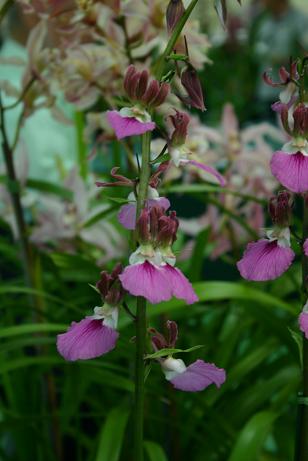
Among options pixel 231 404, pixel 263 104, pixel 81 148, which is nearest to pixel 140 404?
pixel 231 404

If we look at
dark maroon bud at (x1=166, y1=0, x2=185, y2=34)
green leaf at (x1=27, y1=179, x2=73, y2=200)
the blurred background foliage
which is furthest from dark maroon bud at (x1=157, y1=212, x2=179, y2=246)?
green leaf at (x1=27, y1=179, x2=73, y2=200)

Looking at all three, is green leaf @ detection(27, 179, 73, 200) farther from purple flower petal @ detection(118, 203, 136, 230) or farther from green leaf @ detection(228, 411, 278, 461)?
purple flower petal @ detection(118, 203, 136, 230)

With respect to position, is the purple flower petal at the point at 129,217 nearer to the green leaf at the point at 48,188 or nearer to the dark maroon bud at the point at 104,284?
the dark maroon bud at the point at 104,284

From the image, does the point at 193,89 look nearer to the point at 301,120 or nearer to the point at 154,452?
the point at 301,120

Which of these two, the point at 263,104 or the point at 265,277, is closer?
the point at 265,277

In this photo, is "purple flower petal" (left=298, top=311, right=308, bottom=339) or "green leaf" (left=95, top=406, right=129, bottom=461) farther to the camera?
"green leaf" (left=95, top=406, right=129, bottom=461)

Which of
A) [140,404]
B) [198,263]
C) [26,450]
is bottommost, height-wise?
[26,450]

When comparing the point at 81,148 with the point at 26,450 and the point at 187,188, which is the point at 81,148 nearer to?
the point at 187,188
